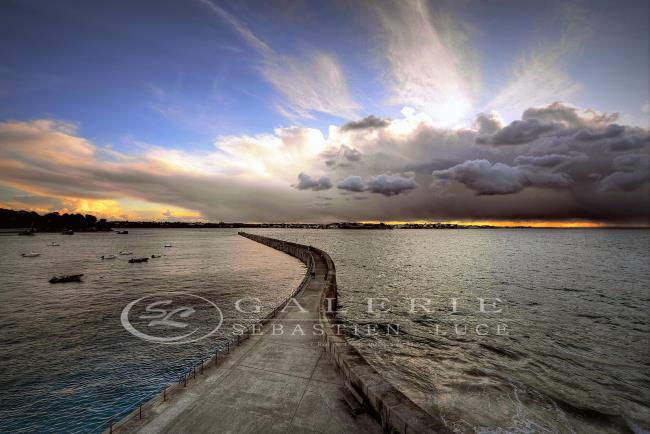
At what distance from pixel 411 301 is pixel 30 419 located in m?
25.5

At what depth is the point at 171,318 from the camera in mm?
22234

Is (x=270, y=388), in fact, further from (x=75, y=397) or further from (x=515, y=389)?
(x=515, y=389)

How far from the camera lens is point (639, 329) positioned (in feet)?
72.7

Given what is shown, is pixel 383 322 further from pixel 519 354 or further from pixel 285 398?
pixel 285 398

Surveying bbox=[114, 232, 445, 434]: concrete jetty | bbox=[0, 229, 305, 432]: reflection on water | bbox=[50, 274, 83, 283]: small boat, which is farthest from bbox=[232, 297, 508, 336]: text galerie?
bbox=[50, 274, 83, 283]: small boat

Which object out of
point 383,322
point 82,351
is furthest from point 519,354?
point 82,351

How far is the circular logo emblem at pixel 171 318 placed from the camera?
18.9 metres

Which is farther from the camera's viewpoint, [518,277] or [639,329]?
[518,277]

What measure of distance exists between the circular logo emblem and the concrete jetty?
777cm

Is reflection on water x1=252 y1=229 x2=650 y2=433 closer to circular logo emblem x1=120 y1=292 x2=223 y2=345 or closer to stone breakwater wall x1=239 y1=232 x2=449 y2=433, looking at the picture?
stone breakwater wall x1=239 y1=232 x2=449 y2=433

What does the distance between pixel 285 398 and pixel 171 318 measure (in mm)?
16494

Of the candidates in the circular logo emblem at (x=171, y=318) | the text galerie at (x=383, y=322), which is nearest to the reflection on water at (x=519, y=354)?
the text galerie at (x=383, y=322)

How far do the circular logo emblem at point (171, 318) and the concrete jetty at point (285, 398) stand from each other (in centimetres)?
777

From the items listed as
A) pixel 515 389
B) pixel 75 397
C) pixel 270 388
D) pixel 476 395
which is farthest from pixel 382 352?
pixel 75 397
